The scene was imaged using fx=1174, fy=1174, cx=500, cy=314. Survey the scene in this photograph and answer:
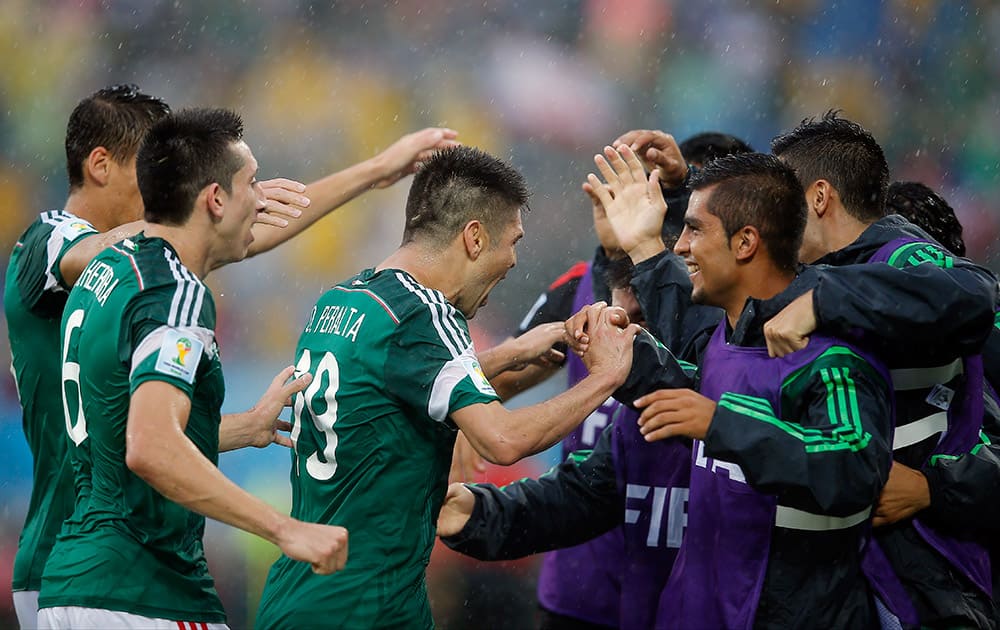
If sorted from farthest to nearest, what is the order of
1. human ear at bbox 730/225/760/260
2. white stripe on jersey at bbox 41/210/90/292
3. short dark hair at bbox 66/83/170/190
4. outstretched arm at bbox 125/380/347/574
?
short dark hair at bbox 66/83/170/190
white stripe on jersey at bbox 41/210/90/292
human ear at bbox 730/225/760/260
outstretched arm at bbox 125/380/347/574

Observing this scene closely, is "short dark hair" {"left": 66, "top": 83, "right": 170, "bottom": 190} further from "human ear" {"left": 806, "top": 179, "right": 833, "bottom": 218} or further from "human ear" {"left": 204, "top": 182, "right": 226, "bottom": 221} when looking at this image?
"human ear" {"left": 806, "top": 179, "right": 833, "bottom": 218}

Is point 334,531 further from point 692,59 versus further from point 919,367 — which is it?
point 692,59

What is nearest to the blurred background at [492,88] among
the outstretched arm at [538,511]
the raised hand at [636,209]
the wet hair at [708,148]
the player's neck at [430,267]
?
the wet hair at [708,148]

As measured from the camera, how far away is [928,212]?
180 inches

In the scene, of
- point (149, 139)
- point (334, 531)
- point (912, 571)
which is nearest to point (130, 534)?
point (334, 531)

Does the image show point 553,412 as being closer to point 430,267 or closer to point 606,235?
point 430,267

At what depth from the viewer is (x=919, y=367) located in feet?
11.5

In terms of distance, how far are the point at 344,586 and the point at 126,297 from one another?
0.94m

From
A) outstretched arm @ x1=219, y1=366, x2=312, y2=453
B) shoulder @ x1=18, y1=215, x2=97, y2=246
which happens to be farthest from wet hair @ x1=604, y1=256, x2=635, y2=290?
shoulder @ x1=18, y1=215, x2=97, y2=246

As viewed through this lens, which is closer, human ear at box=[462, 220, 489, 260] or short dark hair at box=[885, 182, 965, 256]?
human ear at box=[462, 220, 489, 260]

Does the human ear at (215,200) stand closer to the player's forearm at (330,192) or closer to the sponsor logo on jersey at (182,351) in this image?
the sponsor logo on jersey at (182,351)

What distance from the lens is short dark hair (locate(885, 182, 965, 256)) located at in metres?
4.57

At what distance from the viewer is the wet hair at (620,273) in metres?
4.49

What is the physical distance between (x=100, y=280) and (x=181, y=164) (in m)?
0.39
